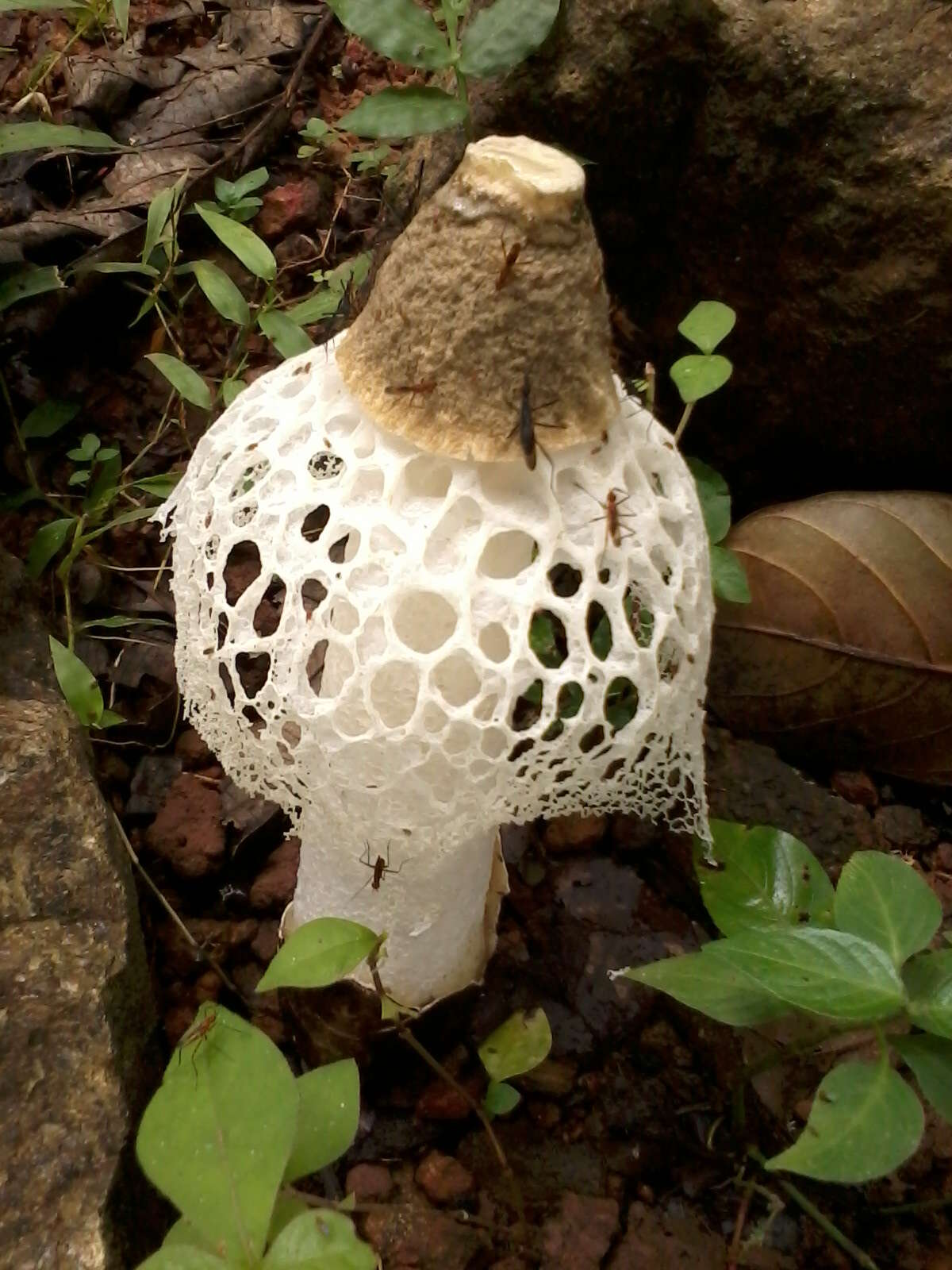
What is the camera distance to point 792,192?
7.23 feet

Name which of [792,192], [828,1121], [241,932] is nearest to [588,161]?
[792,192]

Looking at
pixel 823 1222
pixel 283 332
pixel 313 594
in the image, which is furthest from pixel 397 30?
pixel 823 1222

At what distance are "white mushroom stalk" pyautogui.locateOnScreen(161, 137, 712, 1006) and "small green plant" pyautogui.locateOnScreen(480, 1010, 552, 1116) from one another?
66 centimetres

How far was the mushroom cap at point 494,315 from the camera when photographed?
1.15 metres

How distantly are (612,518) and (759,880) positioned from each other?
76 centimetres

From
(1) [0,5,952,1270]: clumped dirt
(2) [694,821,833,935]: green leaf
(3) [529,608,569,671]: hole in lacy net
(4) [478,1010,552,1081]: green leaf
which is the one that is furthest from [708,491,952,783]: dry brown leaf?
(4) [478,1010,552,1081]: green leaf

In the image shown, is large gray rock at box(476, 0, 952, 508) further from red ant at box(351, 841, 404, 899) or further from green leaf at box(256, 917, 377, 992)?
green leaf at box(256, 917, 377, 992)

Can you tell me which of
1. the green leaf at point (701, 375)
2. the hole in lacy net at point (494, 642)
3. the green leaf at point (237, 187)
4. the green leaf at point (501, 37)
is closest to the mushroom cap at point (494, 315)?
the hole in lacy net at point (494, 642)

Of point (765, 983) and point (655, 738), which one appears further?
point (655, 738)

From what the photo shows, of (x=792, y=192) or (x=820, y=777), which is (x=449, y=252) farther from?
(x=820, y=777)

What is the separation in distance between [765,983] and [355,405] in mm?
A: 838

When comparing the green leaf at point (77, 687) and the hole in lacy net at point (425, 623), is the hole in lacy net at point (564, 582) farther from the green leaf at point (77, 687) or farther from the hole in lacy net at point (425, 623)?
the green leaf at point (77, 687)

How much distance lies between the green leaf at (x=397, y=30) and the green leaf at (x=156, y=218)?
960mm

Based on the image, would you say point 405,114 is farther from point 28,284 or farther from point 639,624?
point 28,284
